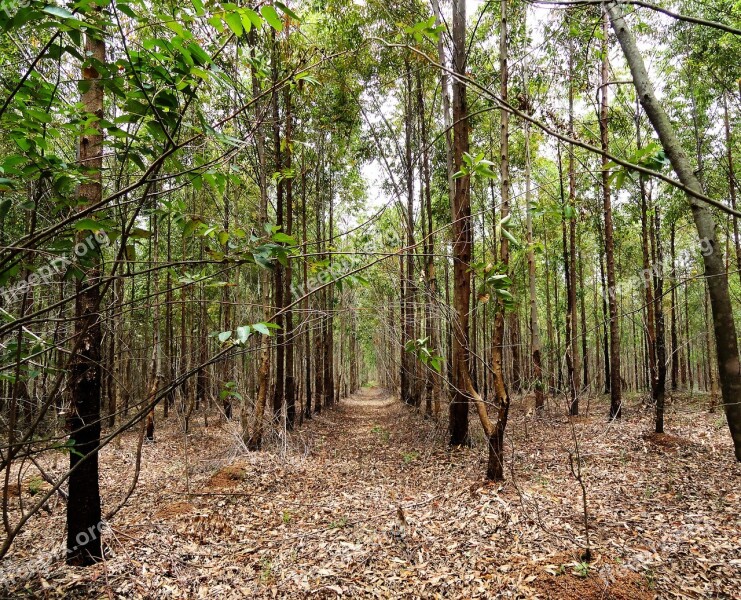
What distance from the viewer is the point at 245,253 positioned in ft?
5.00

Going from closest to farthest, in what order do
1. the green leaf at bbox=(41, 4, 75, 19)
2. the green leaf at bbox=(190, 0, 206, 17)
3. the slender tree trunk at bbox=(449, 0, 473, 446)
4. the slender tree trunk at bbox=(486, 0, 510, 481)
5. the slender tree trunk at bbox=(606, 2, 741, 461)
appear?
the green leaf at bbox=(41, 4, 75, 19), the green leaf at bbox=(190, 0, 206, 17), the slender tree trunk at bbox=(606, 2, 741, 461), the slender tree trunk at bbox=(486, 0, 510, 481), the slender tree trunk at bbox=(449, 0, 473, 446)

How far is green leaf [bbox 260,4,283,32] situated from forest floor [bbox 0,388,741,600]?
3477mm

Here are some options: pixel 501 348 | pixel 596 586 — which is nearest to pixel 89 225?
pixel 596 586

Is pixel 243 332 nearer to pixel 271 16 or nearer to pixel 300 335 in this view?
pixel 271 16

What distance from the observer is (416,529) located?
4.41 meters

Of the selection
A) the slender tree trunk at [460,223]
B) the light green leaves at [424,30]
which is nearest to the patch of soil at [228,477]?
the slender tree trunk at [460,223]

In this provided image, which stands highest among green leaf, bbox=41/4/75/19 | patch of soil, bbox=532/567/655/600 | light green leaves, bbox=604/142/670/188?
green leaf, bbox=41/4/75/19

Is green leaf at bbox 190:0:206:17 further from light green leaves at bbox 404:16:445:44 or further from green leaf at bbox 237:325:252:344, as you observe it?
green leaf at bbox 237:325:252:344

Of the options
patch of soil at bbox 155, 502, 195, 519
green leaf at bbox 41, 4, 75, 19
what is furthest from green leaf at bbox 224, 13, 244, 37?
patch of soil at bbox 155, 502, 195, 519

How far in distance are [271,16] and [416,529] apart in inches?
185

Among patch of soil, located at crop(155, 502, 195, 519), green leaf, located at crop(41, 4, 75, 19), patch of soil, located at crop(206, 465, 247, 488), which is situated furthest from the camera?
patch of soil, located at crop(206, 465, 247, 488)

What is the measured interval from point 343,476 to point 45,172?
6404mm

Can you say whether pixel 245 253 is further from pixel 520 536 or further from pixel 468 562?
pixel 520 536

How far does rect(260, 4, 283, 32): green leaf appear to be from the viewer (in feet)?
4.00
